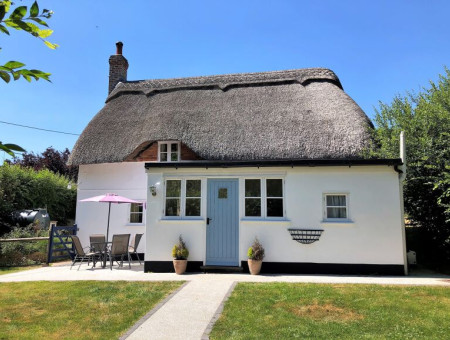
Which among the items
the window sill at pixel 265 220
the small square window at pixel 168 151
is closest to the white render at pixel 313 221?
the window sill at pixel 265 220

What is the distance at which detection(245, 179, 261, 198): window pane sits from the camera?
914cm

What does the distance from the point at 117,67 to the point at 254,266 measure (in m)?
13.6

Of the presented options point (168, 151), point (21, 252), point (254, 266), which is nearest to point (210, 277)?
point (254, 266)

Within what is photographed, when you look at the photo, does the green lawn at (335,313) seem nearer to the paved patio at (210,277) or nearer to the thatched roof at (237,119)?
the paved patio at (210,277)

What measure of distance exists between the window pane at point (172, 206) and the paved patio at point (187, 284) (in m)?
1.66

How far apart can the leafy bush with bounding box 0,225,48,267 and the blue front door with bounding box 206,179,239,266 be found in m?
6.44

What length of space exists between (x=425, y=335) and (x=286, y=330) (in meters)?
1.80

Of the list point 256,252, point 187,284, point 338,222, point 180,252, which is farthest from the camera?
point 180,252

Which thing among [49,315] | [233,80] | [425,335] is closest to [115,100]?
[233,80]

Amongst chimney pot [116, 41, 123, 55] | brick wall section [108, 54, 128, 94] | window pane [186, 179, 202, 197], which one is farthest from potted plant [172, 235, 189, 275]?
chimney pot [116, 41, 123, 55]

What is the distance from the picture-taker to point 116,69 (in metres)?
17.4

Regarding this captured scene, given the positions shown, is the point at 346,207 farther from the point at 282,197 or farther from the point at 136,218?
the point at 136,218

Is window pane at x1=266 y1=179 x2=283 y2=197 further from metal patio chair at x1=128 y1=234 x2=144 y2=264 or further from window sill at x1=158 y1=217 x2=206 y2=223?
metal patio chair at x1=128 y1=234 x2=144 y2=264

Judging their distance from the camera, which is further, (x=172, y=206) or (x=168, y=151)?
(x=168, y=151)
